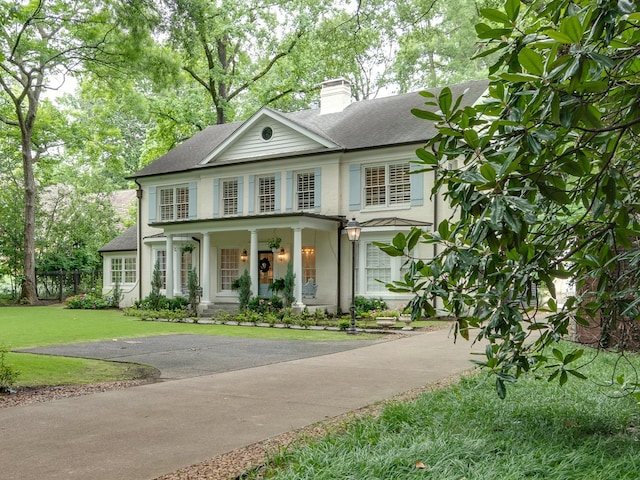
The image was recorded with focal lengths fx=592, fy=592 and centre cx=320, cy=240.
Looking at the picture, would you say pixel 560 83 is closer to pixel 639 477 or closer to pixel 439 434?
pixel 639 477

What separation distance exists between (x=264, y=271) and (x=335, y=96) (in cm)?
776

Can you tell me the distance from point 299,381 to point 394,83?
108 feet

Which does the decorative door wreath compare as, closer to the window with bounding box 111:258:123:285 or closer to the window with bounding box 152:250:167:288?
the window with bounding box 152:250:167:288

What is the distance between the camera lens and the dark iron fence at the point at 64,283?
30453 mm

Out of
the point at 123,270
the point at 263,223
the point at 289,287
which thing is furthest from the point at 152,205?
the point at 289,287

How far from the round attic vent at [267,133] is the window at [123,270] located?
9.11m

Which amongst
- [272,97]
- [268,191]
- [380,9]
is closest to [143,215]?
[268,191]

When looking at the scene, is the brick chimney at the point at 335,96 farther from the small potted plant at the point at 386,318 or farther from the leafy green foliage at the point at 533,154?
the leafy green foliage at the point at 533,154

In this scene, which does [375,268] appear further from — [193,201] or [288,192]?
[193,201]

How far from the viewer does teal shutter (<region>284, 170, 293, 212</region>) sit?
21.4 meters

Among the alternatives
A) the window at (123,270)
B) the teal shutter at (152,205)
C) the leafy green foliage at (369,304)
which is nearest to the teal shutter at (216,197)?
the teal shutter at (152,205)

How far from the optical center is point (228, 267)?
2342cm

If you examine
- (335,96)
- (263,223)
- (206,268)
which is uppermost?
(335,96)

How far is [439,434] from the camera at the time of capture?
441 centimetres
